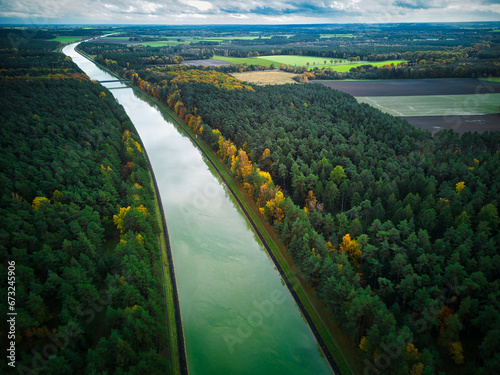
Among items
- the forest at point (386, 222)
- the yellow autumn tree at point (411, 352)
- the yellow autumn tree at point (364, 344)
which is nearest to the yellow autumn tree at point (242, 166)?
the forest at point (386, 222)

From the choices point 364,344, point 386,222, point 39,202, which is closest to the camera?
point 364,344

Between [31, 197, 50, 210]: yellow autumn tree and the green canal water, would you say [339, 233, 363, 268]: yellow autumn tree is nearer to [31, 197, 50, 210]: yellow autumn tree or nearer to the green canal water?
the green canal water

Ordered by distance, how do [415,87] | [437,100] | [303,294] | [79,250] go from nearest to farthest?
[79,250] → [303,294] → [437,100] → [415,87]

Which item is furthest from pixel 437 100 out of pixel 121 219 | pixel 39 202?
pixel 39 202

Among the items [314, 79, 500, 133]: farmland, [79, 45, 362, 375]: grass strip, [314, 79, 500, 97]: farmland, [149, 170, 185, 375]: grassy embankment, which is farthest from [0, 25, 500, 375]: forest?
[314, 79, 500, 97]: farmland

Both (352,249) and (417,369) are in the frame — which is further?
(352,249)

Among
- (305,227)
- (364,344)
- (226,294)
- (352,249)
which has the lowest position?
(226,294)

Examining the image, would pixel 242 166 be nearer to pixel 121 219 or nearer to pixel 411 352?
pixel 121 219
